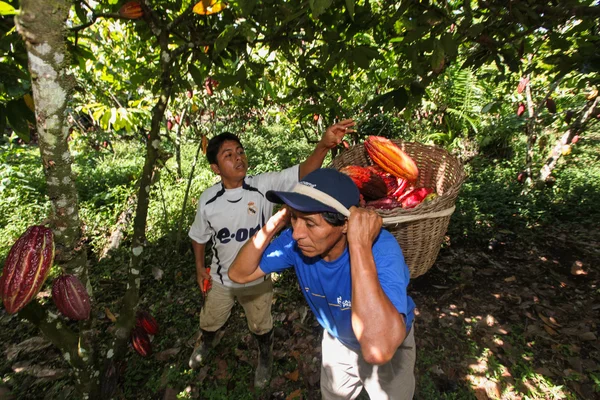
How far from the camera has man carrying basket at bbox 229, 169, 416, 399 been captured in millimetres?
1106

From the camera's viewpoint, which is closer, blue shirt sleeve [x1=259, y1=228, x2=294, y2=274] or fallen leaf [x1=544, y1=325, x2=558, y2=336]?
blue shirt sleeve [x1=259, y1=228, x2=294, y2=274]

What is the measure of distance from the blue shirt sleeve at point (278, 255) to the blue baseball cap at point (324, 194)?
40 cm

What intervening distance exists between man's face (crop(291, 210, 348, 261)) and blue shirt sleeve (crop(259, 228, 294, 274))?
0.33 m

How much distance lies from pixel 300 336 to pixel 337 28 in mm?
2387

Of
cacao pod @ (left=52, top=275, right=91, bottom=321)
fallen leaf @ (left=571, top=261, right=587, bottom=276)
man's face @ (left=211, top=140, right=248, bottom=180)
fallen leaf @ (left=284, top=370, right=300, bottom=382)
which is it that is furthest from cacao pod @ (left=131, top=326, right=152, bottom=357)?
fallen leaf @ (left=571, top=261, right=587, bottom=276)

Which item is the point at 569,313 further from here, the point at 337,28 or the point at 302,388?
the point at 337,28

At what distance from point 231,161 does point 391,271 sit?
128 cm

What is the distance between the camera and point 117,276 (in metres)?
3.69

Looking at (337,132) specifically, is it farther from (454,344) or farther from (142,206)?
(454,344)

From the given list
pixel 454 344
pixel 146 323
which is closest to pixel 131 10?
pixel 146 323

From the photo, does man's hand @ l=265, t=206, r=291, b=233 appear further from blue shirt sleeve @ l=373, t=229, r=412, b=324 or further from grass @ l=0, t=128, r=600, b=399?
grass @ l=0, t=128, r=600, b=399

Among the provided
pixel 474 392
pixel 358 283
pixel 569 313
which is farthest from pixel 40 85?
pixel 569 313

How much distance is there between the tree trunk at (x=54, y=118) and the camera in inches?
39.6

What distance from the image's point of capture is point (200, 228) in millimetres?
2270
